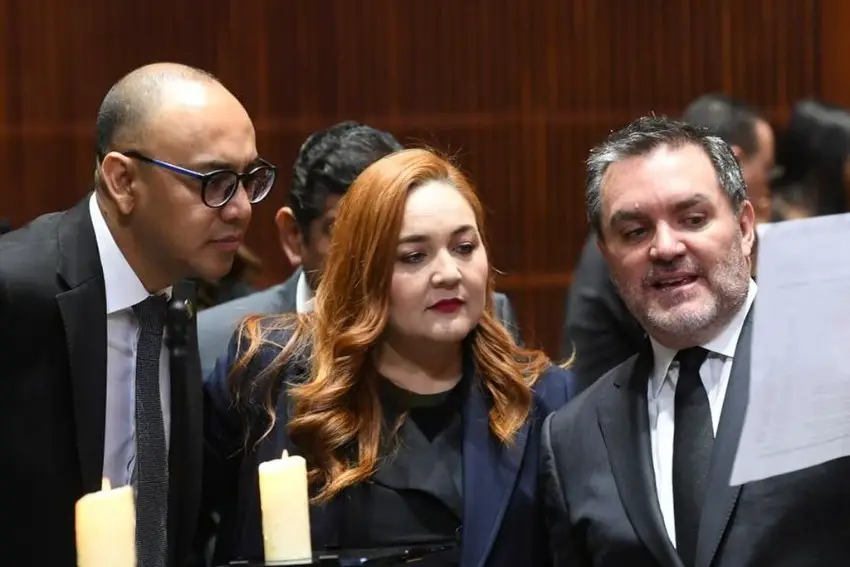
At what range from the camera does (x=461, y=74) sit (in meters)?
5.19

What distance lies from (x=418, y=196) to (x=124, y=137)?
58 cm

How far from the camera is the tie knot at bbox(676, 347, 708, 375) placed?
95.0 inches

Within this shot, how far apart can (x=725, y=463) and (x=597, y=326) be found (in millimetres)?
1326

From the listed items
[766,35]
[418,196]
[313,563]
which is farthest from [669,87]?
[313,563]

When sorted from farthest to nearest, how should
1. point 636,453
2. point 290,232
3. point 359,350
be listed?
point 290,232, point 359,350, point 636,453

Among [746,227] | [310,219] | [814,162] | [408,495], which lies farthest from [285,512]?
[814,162]

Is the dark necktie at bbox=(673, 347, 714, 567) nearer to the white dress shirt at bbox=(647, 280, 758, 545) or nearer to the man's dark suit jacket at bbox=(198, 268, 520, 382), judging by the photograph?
the white dress shirt at bbox=(647, 280, 758, 545)

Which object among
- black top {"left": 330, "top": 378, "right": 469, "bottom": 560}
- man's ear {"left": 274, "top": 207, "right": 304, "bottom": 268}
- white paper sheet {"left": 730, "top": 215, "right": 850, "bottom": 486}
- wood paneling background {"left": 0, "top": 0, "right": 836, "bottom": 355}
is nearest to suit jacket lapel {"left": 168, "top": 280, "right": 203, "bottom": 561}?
black top {"left": 330, "top": 378, "right": 469, "bottom": 560}

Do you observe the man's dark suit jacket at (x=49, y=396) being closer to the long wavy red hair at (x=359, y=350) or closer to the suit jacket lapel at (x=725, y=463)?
the long wavy red hair at (x=359, y=350)

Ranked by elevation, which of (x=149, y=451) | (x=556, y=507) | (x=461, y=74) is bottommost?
(x=556, y=507)

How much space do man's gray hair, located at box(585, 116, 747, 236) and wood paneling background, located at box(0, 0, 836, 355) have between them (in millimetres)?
2597

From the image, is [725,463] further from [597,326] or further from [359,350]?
[597,326]

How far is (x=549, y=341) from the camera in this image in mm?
5430

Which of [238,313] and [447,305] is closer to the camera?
[447,305]
